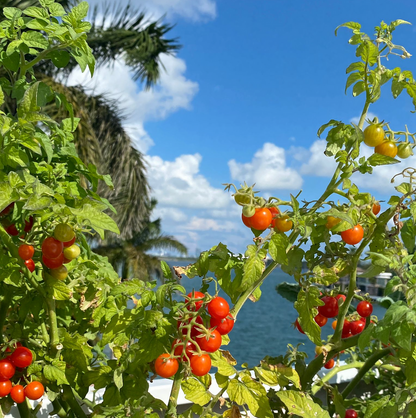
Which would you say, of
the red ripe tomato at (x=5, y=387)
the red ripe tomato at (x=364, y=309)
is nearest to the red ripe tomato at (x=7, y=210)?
the red ripe tomato at (x=5, y=387)

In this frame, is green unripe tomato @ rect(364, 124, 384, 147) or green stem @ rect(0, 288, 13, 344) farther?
green stem @ rect(0, 288, 13, 344)

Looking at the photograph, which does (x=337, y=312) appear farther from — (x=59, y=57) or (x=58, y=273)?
(x=59, y=57)

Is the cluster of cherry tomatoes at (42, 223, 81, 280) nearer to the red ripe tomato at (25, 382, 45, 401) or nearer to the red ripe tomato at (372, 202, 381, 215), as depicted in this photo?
the red ripe tomato at (25, 382, 45, 401)

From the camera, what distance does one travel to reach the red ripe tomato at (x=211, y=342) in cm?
89

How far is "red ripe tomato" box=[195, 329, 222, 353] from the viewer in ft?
2.91

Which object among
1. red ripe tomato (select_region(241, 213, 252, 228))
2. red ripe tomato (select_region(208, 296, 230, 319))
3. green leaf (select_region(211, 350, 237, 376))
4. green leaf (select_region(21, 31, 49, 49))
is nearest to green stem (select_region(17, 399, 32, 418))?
green leaf (select_region(211, 350, 237, 376))

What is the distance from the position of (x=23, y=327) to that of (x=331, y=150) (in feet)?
3.46

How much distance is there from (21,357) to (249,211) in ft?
2.60

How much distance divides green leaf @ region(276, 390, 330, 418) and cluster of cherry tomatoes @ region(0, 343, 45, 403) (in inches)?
27.0

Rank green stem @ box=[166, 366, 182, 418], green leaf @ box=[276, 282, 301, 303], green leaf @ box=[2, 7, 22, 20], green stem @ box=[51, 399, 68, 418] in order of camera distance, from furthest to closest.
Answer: green leaf @ box=[276, 282, 301, 303] < green stem @ box=[51, 399, 68, 418] < green leaf @ box=[2, 7, 22, 20] < green stem @ box=[166, 366, 182, 418]

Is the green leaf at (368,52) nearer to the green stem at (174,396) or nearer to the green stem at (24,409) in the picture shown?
the green stem at (174,396)

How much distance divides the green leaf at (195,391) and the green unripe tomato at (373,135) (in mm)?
698

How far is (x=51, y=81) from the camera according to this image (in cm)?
716

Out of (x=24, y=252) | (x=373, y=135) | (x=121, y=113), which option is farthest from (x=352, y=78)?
(x=121, y=113)
